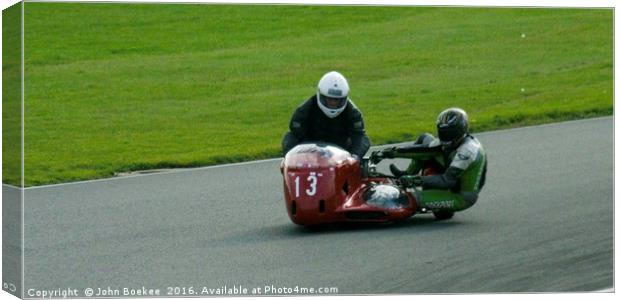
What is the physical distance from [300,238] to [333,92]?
1443 mm

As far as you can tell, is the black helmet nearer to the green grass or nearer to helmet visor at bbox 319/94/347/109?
the green grass

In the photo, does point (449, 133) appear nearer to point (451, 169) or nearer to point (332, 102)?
point (451, 169)

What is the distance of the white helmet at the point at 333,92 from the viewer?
19.4 m

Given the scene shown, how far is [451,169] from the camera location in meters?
19.7

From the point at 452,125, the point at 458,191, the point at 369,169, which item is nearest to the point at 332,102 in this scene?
the point at 369,169

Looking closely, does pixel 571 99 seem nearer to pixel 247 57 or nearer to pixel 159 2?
pixel 247 57

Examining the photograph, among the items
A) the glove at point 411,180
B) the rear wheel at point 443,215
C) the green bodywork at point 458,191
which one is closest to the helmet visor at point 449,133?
the green bodywork at point 458,191

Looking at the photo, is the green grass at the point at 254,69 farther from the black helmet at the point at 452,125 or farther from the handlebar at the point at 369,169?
the handlebar at the point at 369,169

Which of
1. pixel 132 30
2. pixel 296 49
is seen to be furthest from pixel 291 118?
pixel 132 30

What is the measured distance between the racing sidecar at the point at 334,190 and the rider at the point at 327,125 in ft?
0.97

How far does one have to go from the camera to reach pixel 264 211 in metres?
20.5

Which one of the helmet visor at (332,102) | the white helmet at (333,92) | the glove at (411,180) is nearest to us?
the white helmet at (333,92)

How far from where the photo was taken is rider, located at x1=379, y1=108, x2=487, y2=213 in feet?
64.8

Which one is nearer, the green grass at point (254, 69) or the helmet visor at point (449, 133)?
the green grass at point (254, 69)
